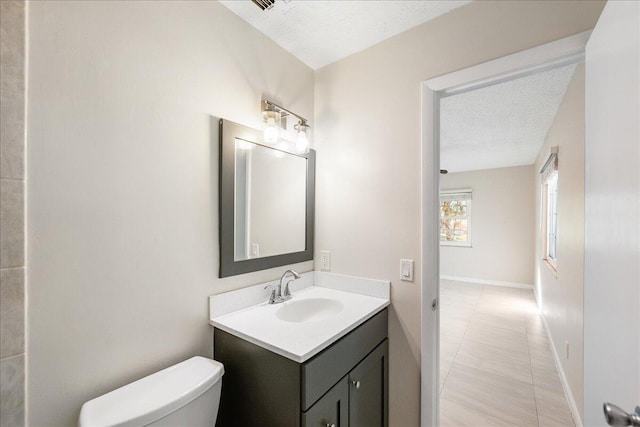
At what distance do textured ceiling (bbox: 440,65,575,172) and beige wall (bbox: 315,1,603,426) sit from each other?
64 cm

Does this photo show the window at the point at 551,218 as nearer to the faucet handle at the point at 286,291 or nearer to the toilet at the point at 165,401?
the faucet handle at the point at 286,291

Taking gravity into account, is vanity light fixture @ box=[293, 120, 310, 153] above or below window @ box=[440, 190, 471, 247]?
above

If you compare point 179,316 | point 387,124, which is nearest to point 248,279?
point 179,316

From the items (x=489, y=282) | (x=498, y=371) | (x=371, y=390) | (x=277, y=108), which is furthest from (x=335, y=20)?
(x=489, y=282)

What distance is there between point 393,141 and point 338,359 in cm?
118

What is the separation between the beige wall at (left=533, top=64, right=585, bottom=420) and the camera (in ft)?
5.76

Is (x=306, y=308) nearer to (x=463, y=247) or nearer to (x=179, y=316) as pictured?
(x=179, y=316)

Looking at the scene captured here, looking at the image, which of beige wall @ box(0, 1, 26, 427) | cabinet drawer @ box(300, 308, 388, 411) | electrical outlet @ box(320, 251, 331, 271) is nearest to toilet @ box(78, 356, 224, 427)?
beige wall @ box(0, 1, 26, 427)

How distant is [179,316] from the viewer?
118cm

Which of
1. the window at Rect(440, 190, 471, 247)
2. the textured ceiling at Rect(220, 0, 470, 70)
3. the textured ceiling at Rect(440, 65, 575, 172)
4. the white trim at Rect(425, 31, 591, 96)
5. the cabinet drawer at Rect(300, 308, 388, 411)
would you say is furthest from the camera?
the window at Rect(440, 190, 471, 247)

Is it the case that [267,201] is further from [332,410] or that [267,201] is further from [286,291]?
[332,410]

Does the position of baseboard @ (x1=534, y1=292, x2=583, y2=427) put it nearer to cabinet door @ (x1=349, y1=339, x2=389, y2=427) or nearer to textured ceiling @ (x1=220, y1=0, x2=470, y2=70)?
cabinet door @ (x1=349, y1=339, x2=389, y2=427)

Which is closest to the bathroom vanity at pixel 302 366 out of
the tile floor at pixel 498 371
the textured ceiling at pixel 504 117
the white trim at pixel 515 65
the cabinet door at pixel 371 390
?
the cabinet door at pixel 371 390

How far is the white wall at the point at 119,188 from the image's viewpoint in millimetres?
852
